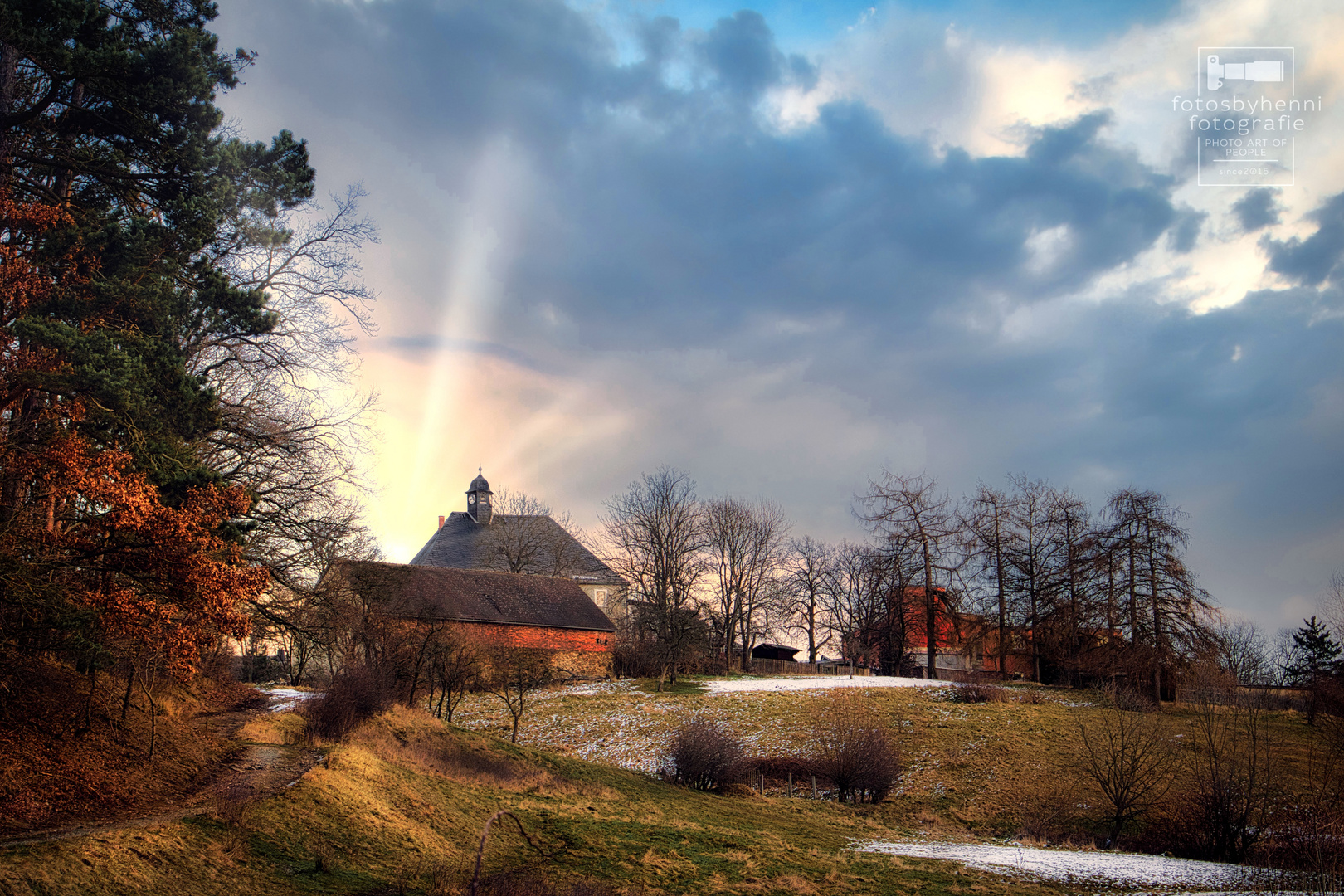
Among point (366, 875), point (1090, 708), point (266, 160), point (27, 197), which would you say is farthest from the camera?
point (1090, 708)

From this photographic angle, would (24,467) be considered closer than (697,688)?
Yes

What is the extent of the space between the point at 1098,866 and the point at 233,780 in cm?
1438

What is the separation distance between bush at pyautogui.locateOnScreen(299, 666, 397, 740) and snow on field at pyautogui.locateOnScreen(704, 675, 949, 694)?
1954 centimetres

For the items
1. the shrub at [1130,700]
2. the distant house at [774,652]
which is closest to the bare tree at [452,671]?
the shrub at [1130,700]

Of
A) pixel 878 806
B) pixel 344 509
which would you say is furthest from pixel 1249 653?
pixel 344 509

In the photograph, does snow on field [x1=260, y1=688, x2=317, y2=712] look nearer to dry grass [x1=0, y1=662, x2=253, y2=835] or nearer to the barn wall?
dry grass [x1=0, y1=662, x2=253, y2=835]

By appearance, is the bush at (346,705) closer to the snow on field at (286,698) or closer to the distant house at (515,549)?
the snow on field at (286,698)

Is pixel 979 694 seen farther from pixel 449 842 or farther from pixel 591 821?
pixel 449 842

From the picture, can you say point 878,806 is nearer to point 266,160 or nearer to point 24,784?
point 24,784

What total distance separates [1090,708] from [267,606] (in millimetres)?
28435

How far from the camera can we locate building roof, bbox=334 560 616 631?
37.5 meters

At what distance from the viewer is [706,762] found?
71.9ft

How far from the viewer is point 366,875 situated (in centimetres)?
986

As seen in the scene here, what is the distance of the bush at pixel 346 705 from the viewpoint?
1808cm
